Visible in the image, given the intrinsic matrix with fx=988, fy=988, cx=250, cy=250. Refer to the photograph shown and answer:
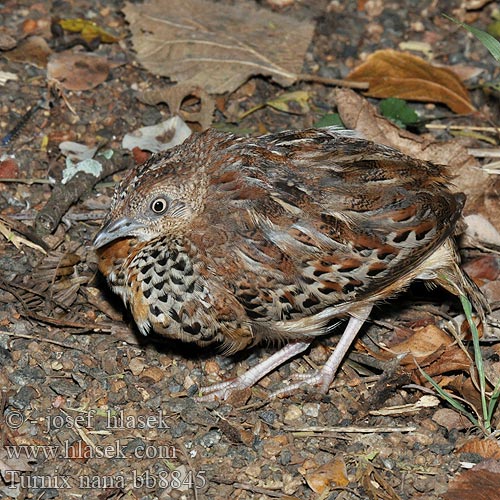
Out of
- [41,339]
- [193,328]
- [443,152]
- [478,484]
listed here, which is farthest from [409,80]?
[41,339]

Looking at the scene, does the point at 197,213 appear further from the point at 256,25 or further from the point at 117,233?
the point at 256,25

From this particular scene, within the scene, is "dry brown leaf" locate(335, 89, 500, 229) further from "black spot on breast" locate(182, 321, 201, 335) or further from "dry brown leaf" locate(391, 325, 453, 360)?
"black spot on breast" locate(182, 321, 201, 335)

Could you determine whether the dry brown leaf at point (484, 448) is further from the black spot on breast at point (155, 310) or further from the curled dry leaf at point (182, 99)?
the curled dry leaf at point (182, 99)

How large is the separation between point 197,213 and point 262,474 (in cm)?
156

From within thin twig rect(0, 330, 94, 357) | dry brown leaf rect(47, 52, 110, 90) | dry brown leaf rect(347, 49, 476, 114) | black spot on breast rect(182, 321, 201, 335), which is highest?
dry brown leaf rect(347, 49, 476, 114)

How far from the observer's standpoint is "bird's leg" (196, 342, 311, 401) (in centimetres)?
608

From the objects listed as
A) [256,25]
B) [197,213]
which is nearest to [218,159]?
[197,213]

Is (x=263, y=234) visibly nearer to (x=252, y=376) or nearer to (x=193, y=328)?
(x=193, y=328)

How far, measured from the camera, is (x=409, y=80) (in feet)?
26.1

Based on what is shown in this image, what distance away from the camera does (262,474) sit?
18.6 feet

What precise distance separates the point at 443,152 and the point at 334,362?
198 centimetres

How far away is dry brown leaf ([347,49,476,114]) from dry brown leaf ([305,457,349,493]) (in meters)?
3.40

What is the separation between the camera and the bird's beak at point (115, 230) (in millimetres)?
5816

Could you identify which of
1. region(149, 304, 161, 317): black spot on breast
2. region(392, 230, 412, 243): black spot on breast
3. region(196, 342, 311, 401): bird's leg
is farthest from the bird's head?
region(392, 230, 412, 243): black spot on breast
